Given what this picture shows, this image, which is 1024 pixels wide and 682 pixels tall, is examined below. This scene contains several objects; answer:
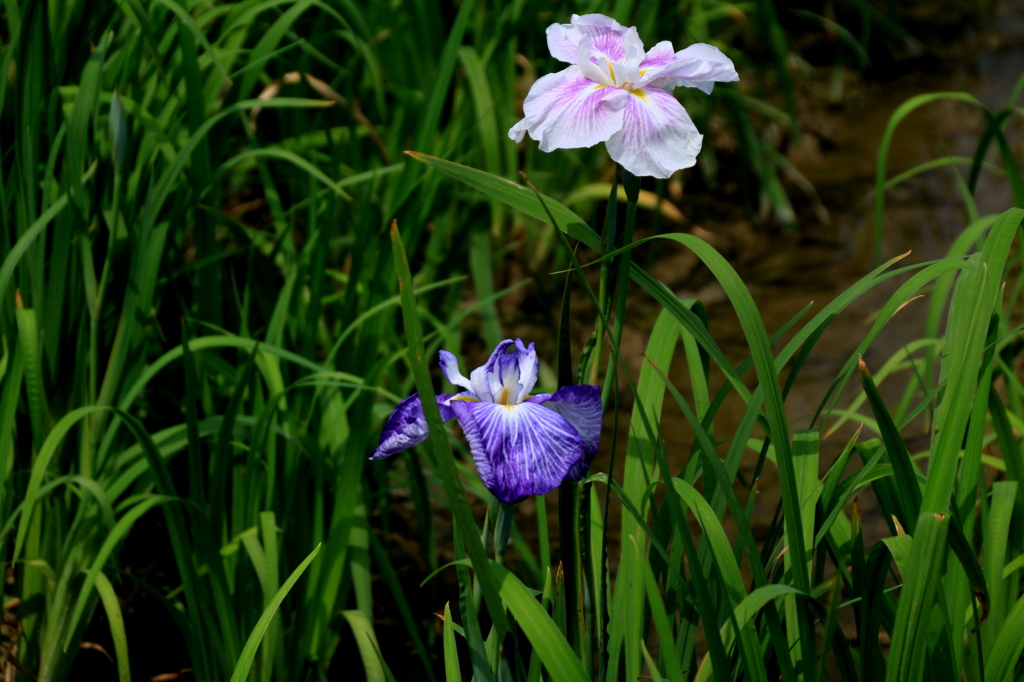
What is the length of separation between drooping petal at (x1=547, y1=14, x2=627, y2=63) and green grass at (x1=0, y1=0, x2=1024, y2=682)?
0.15 metres

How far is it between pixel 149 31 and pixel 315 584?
822 mm

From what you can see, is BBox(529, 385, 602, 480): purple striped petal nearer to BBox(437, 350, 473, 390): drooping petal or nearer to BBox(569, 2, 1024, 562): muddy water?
BBox(437, 350, 473, 390): drooping petal

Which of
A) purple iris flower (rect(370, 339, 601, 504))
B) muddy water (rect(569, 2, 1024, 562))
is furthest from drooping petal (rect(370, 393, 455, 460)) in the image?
muddy water (rect(569, 2, 1024, 562))

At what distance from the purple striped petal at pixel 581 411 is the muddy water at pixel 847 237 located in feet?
2.95

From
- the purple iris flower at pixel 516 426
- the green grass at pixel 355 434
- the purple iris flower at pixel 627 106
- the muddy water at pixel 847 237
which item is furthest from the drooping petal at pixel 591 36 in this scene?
the muddy water at pixel 847 237

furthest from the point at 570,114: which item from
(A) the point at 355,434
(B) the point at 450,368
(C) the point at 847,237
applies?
(C) the point at 847,237

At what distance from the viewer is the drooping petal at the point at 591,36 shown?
2.56 feet

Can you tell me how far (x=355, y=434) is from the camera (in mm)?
1215

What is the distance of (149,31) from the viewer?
1.17 metres

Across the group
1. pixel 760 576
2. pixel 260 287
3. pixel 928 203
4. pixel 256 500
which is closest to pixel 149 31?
pixel 260 287

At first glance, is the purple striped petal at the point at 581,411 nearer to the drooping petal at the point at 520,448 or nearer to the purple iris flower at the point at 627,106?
the drooping petal at the point at 520,448

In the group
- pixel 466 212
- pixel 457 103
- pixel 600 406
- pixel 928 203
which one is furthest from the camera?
pixel 928 203

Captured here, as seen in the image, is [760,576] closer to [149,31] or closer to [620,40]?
[620,40]

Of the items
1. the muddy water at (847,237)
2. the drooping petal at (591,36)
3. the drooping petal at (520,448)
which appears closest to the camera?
the drooping petal at (520,448)
